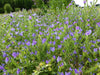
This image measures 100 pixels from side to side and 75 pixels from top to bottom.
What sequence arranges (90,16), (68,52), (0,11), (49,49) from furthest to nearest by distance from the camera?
(0,11), (90,16), (49,49), (68,52)

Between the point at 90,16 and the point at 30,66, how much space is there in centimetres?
156

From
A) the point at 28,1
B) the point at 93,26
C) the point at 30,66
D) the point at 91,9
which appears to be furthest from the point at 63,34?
the point at 28,1

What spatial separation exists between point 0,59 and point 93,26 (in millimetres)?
1719

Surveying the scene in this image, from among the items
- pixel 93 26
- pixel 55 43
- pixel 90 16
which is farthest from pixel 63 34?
pixel 90 16

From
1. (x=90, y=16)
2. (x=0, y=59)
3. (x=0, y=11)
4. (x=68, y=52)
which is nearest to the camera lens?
(x=68, y=52)

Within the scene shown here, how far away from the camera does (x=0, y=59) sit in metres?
2.10

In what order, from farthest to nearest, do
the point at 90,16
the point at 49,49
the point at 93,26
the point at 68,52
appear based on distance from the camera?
the point at 90,16 → the point at 93,26 → the point at 49,49 → the point at 68,52

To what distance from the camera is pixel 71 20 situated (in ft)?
8.61

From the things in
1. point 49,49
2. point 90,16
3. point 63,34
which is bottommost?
point 49,49

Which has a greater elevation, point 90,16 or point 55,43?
point 90,16

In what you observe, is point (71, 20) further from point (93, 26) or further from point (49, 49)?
point (49, 49)

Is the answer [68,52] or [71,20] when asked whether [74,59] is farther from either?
[71,20]

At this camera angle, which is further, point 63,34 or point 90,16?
point 90,16

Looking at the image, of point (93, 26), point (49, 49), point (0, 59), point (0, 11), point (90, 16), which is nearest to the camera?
point (49, 49)
